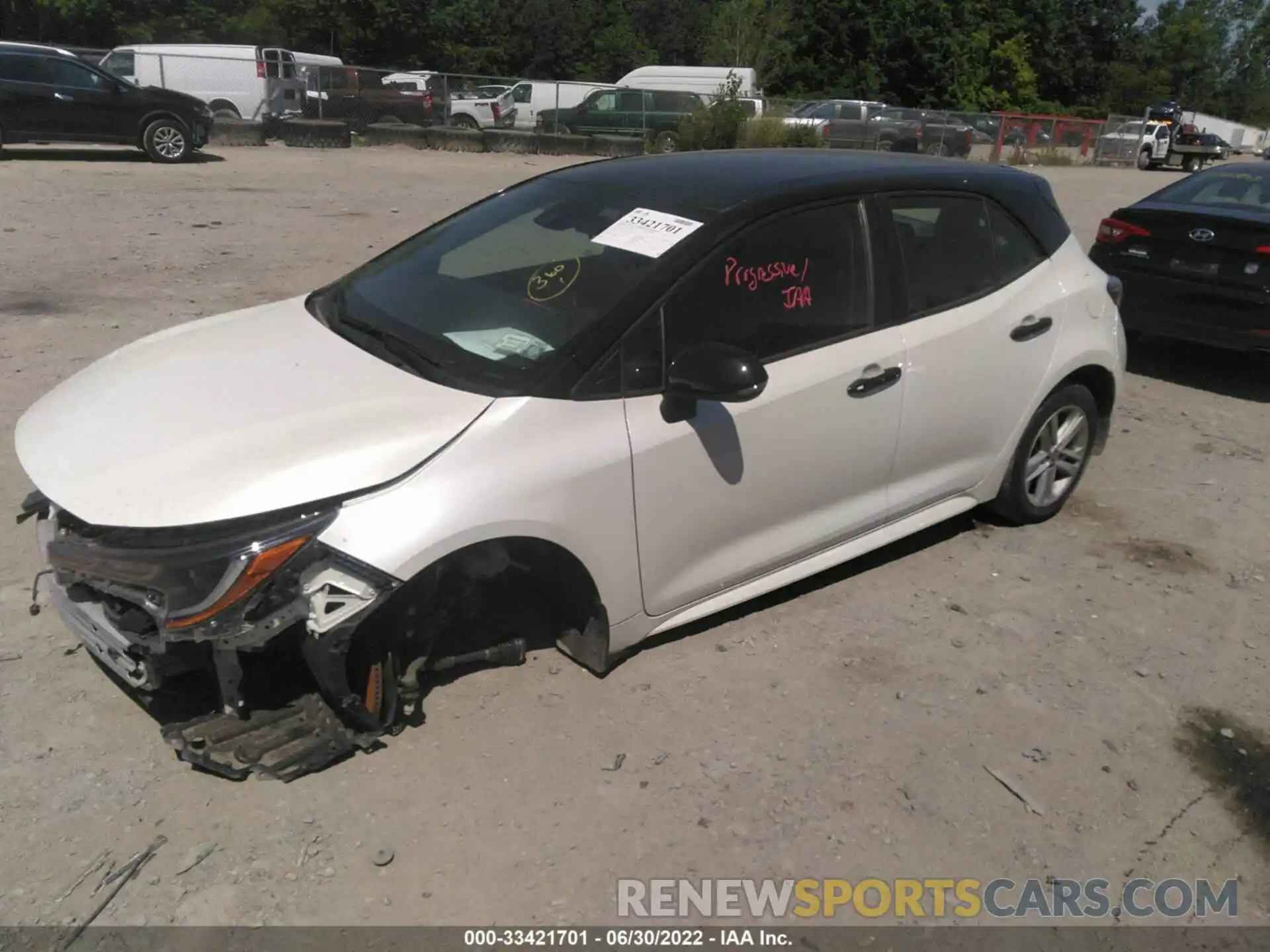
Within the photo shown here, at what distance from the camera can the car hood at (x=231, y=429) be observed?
279 centimetres

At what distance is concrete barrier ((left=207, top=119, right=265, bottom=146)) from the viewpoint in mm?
20188

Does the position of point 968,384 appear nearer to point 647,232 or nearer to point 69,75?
point 647,232

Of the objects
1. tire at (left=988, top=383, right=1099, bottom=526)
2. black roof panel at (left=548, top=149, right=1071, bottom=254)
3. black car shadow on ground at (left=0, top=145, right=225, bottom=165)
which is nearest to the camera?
black roof panel at (left=548, top=149, right=1071, bottom=254)

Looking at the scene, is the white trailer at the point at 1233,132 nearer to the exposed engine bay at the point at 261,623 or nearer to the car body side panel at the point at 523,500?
the car body side panel at the point at 523,500

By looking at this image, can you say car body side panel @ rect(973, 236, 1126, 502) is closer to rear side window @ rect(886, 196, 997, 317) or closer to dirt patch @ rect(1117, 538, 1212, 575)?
rear side window @ rect(886, 196, 997, 317)

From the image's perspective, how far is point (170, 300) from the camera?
26.1ft

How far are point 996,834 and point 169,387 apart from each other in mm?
2829

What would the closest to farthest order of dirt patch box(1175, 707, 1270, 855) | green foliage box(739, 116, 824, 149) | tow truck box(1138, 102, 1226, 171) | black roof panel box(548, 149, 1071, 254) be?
dirt patch box(1175, 707, 1270, 855), black roof panel box(548, 149, 1071, 254), green foliage box(739, 116, 824, 149), tow truck box(1138, 102, 1226, 171)

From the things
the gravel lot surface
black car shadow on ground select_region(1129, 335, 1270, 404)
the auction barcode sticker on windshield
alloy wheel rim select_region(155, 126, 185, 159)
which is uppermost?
alloy wheel rim select_region(155, 126, 185, 159)

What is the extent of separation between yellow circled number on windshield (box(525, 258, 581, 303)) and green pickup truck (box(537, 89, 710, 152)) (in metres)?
21.6

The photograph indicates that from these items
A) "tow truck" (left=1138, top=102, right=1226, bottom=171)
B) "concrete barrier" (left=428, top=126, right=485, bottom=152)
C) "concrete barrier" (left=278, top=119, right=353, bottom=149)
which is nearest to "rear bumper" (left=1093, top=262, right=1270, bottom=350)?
"concrete barrier" (left=278, top=119, right=353, bottom=149)

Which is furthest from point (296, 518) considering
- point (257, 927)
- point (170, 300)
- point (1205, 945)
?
point (170, 300)

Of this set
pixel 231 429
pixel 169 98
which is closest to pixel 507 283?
pixel 231 429

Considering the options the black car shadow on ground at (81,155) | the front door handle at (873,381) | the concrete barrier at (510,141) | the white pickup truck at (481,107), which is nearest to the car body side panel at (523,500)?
the front door handle at (873,381)
